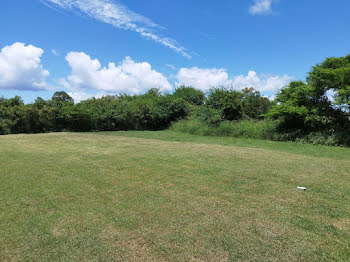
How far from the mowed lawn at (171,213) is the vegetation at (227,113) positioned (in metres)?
6.44

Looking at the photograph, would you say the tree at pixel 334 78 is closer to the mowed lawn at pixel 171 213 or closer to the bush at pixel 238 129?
the bush at pixel 238 129

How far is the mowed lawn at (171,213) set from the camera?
245 centimetres

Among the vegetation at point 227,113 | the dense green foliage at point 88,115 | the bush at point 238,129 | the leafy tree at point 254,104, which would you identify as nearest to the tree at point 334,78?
the vegetation at point 227,113

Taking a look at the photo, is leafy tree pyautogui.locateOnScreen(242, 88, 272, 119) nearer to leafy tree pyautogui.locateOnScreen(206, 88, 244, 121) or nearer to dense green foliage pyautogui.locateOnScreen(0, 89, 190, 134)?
leafy tree pyautogui.locateOnScreen(206, 88, 244, 121)

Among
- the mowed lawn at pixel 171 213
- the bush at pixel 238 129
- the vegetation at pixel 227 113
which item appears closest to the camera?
the mowed lawn at pixel 171 213

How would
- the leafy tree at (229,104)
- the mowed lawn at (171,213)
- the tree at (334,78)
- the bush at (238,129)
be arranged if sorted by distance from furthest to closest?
the leafy tree at (229,104)
the bush at (238,129)
the tree at (334,78)
the mowed lawn at (171,213)

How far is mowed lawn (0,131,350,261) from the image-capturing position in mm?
2447

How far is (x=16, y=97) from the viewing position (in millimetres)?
15773

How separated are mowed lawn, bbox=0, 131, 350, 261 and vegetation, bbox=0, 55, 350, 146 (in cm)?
644

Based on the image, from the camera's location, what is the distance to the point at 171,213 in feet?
10.7

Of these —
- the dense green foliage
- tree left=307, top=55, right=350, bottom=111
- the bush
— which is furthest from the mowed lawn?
the dense green foliage

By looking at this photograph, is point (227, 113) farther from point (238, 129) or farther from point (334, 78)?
point (334, 78)

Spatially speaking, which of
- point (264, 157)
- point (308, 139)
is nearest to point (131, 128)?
point (308, 139)

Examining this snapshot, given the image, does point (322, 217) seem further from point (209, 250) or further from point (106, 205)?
point (106, 205)
